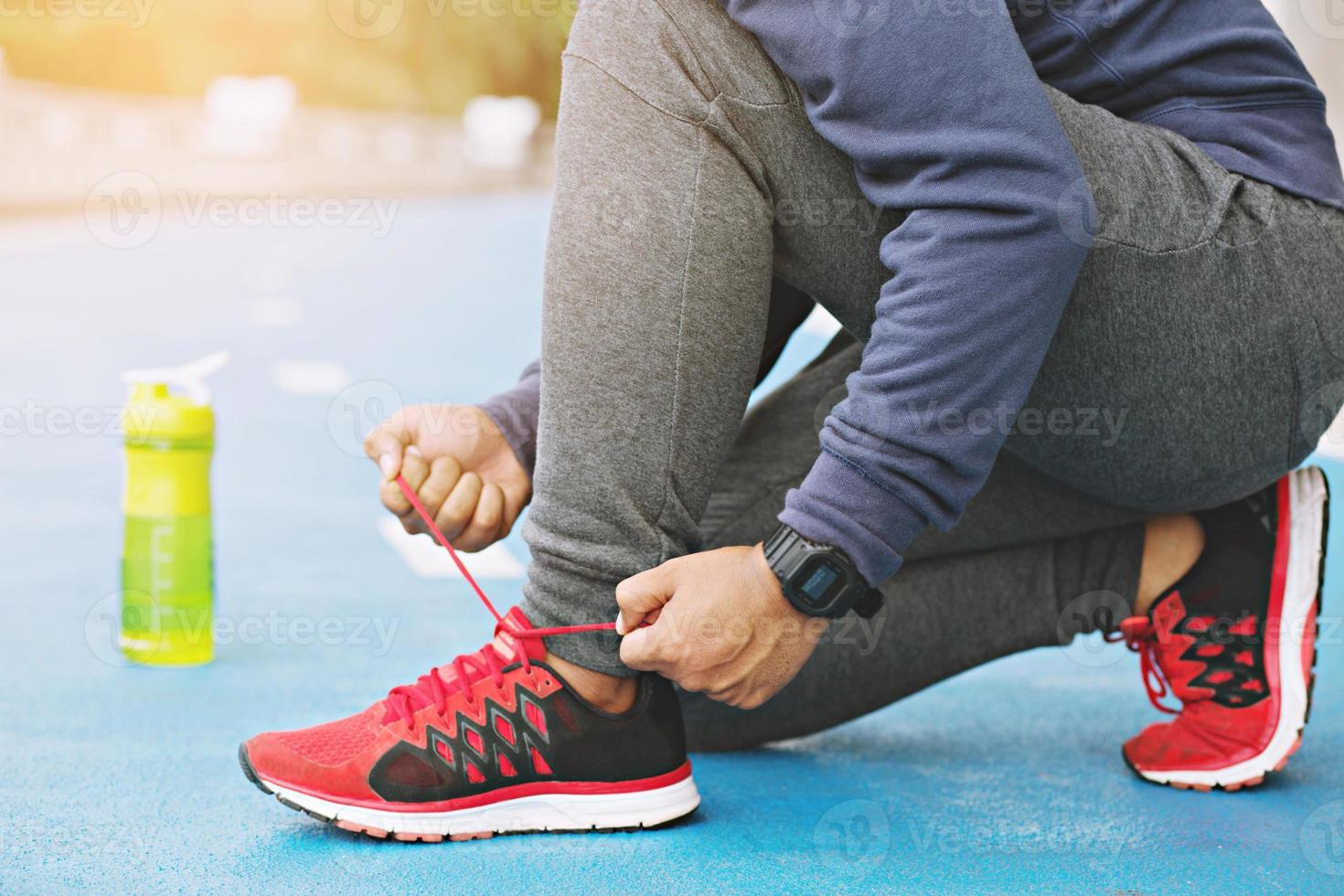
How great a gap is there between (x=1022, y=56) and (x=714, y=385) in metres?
0.26

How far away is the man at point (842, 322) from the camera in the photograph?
2.26 feet

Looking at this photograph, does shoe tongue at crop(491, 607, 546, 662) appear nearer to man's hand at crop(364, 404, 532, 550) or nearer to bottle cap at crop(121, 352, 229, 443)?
man's hand at crop(364, 404, 532, 550)

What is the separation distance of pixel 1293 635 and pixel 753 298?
0.52m

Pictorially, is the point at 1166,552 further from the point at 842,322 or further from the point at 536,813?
the point at 536,813

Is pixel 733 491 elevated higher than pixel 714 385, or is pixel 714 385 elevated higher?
pixel 714 385

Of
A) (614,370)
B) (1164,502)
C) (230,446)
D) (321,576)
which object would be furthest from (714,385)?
(230,446)

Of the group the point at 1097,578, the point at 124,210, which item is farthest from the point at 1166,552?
the point at 124,210

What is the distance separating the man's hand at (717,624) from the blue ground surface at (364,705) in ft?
0.40

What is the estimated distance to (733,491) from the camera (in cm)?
102

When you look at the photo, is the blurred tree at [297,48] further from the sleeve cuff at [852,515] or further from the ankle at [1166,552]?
the sleeve cuff at [852,515]

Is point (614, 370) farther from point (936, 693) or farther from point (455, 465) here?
point (936, 693)
